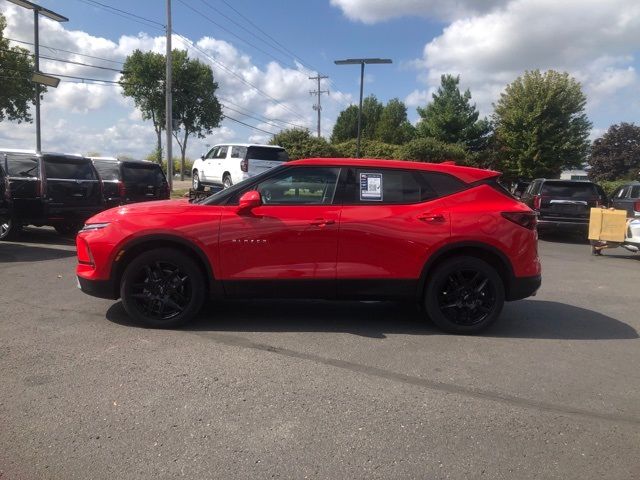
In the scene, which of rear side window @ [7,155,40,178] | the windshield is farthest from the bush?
the windshield

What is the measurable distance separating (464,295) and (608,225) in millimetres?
7671

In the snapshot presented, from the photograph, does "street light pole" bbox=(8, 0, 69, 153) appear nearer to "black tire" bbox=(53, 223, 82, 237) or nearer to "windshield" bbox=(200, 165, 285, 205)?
"black tire" bbox=(53, 223, 82, 237)

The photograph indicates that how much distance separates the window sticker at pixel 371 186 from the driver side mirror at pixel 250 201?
1038mm

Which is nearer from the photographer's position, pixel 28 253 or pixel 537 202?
pixel 28 253

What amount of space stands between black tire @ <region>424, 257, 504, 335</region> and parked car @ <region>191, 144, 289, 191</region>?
39.6 ft

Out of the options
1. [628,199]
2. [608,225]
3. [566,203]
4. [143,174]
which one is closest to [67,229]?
[143,174]

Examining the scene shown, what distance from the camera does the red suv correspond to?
17.0 ft

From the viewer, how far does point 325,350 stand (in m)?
4.80

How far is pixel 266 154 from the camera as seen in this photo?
60.4 feet

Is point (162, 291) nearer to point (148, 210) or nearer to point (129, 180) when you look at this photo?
point (148, 210)

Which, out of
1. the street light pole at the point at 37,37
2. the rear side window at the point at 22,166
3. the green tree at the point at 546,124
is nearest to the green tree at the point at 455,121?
the green tree at the point at 546,124

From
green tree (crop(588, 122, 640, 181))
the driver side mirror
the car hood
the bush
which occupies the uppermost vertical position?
green tree (crop(588, 122, 640, 181))

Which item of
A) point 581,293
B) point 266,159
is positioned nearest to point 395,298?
point 581,293

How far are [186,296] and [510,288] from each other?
3.25 meters
